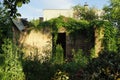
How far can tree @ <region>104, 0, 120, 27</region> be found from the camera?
43.0 meters

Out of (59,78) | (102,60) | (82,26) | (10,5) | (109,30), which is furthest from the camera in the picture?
(82,26)

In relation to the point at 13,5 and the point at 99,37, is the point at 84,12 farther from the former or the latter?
the point at 13,5

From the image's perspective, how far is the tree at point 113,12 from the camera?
43.0 meters

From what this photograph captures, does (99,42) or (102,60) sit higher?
(102,60)

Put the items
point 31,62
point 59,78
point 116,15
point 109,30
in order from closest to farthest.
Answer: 1. point 59,78
2. point 31,62
3. point 109,30
4. point 116,15

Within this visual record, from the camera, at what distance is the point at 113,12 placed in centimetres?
4441

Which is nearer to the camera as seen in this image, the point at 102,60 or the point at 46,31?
the point at 102,60

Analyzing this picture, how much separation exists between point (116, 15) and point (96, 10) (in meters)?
13.2

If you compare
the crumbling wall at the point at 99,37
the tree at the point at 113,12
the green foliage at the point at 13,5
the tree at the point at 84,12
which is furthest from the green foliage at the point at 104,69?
the tree at the point at 84,12

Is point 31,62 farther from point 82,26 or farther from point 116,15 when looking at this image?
point 116,15

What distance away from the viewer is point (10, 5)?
362 inches

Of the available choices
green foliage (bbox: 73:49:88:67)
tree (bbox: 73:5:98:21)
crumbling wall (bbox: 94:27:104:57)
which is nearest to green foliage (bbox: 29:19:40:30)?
crumbling wall (bbox: 94:27:104:57)

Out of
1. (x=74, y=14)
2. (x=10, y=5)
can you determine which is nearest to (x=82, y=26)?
(x=10, y=5)

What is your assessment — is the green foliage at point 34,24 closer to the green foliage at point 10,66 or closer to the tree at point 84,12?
→ the green foliage at point 10,66
